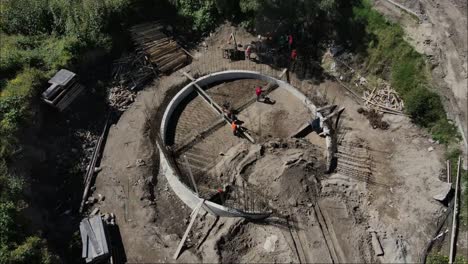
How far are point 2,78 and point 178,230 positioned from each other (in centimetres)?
1216

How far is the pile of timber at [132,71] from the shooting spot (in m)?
23.5

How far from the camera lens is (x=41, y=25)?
23.8 meters

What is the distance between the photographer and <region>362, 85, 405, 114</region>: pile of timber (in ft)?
73.7

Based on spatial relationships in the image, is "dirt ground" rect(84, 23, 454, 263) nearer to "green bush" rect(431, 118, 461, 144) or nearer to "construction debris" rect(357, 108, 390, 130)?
"construction debris" rect(357, 108, 390, 130)

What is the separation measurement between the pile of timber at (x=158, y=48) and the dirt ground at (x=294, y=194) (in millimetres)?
2676

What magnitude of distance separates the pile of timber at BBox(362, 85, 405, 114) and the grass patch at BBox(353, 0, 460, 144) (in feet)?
1.18

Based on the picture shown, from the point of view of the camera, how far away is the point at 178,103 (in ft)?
76.0

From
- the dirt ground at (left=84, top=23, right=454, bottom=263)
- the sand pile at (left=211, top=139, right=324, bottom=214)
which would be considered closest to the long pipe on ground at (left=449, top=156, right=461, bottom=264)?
the dirt ground at (left=84, top=23, right=454, bottom=263)

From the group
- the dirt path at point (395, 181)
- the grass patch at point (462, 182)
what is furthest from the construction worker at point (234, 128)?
the grass patch at point (462, 182)

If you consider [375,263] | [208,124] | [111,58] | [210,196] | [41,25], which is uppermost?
[41,25]

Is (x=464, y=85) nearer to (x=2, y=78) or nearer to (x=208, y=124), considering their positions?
(x=208, y=124)

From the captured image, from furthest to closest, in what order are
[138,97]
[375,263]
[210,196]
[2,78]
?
[138,97], [2,78], [210,196], [375,263]

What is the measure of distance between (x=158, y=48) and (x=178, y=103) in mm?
3913

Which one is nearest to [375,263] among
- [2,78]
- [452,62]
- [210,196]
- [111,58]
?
[210,196]
